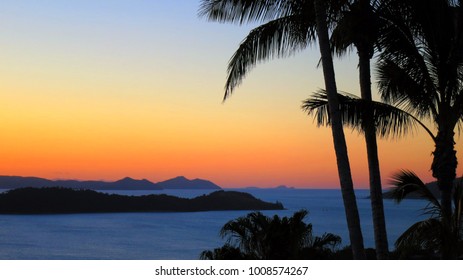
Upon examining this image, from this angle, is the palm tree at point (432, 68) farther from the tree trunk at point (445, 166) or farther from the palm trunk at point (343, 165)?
the palm trunk at point (343, 165)

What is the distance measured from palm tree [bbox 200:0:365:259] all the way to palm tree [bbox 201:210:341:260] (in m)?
4.06

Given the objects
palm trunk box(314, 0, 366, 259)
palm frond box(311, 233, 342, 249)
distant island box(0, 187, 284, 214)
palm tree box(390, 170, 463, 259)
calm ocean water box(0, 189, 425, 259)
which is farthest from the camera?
calm ocean water box(0, 189, 425, 259)

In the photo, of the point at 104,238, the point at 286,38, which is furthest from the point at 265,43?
the point at 104,238

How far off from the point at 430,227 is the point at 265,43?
3.85 m

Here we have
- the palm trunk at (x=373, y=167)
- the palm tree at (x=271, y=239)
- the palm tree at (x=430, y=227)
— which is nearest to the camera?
the palm tree at (x=430, y=227)

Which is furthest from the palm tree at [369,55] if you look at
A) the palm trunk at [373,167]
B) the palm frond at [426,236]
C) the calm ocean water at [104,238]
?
the calm ocean water at [104,238]

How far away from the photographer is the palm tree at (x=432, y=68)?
9648mm

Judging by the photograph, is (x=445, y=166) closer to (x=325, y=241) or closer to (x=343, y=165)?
(x=343, y=165)

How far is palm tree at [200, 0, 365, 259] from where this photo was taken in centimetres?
812

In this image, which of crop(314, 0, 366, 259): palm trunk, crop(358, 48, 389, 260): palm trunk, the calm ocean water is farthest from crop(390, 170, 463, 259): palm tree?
the calm ocean water

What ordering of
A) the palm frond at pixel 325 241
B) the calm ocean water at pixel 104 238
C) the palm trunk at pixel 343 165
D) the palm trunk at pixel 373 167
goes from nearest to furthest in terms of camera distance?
the palm trunk at pixel 343 165 < the palm trunk at pixel 373 167 < the palm frond at pixel 325 241 < the calm ocean water at pixel 104 238

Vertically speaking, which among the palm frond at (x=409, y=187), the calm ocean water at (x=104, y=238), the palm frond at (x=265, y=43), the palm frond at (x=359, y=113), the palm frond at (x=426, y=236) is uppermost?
the palm frond at (x=265, y=43)

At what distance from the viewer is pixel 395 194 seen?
9844 millimetres

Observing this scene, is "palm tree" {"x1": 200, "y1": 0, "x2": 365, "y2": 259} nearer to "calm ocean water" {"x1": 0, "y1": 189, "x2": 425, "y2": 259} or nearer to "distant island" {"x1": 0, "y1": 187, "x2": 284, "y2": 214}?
"distant island" {"x1": 0, "y1": 187, "x2": 284, "y2": 214}
